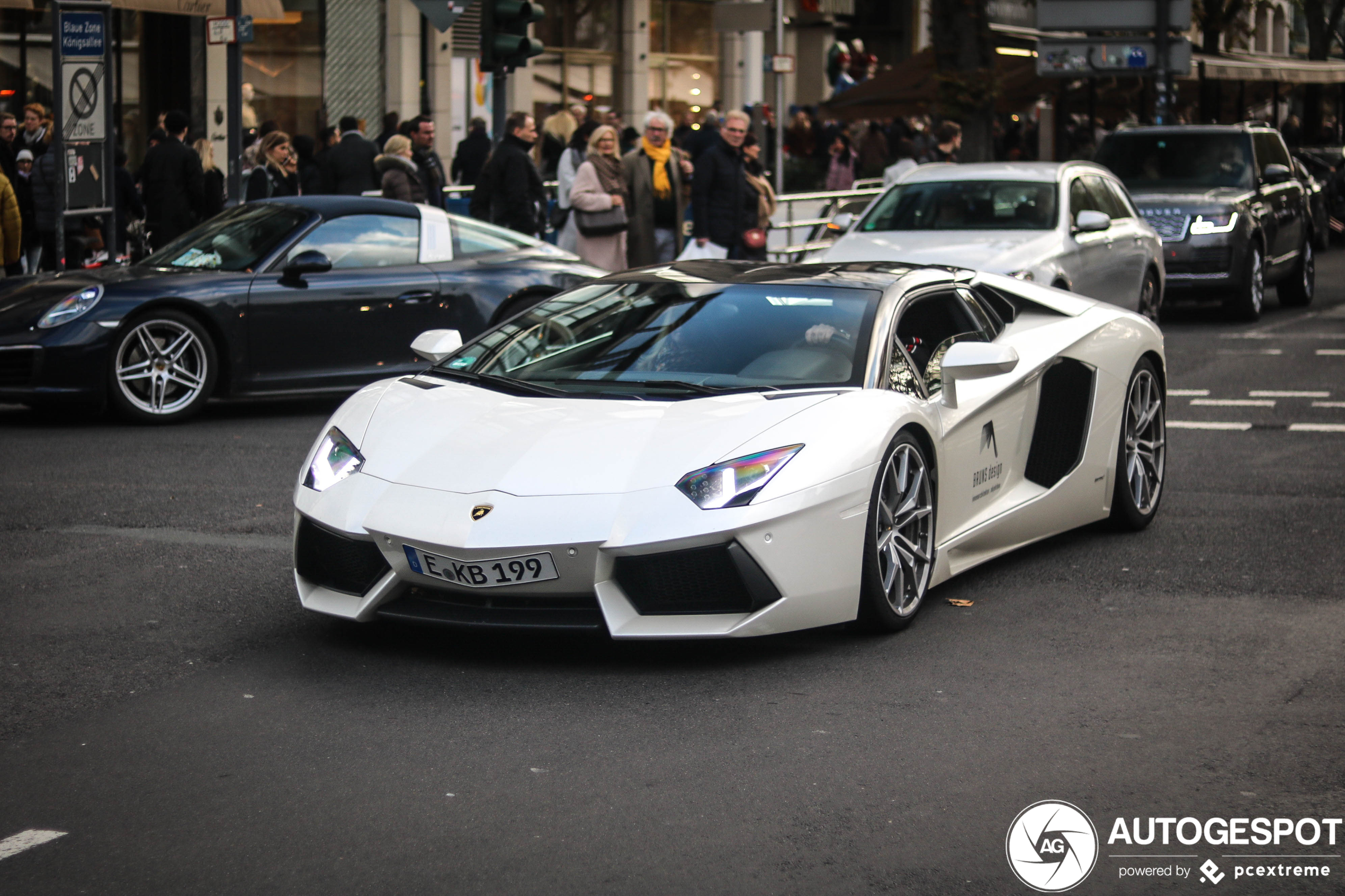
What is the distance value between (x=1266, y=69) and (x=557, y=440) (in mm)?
30679

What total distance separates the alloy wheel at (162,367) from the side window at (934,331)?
5.64 m

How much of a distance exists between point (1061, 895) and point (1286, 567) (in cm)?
354

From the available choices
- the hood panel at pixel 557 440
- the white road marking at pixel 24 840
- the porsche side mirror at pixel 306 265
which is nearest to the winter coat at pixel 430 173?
the porsche side mirror at pixel 306 265

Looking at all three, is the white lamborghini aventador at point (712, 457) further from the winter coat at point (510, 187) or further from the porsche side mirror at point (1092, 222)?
the winter coat at point (510, 187)

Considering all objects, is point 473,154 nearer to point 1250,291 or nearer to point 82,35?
point 82,35

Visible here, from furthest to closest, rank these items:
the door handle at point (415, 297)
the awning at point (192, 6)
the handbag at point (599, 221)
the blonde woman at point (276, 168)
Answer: the awning at point (192, 6)
the blonde woman at point (276, 168)
the handbag at point (599, 221)
the door handle at point (415, 297)

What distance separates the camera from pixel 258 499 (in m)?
8.41

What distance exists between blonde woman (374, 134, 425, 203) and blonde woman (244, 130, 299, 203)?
1.00 meters

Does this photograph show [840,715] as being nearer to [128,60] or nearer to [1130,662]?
[1130,662]

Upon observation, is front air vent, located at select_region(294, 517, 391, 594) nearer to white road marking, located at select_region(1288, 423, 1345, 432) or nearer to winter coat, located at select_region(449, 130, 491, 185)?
white road marking, located at select_region(1288, 423, 1345, 432)

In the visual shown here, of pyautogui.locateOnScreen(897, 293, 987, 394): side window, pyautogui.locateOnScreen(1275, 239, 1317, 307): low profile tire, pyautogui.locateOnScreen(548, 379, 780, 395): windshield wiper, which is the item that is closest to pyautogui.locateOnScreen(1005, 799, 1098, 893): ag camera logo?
pyautogui.locateOnScreen(548, 379, 780, 395): windshield wiper

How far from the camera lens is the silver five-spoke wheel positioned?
10742 mm

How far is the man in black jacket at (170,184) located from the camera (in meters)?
15.3

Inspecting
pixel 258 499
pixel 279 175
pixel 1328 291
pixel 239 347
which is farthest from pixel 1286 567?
pixel 1328 291
